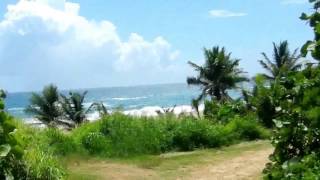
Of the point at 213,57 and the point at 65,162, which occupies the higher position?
the point at 213,57

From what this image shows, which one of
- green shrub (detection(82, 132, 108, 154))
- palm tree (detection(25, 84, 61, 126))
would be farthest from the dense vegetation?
palm tree (detection(25, 84, 61, 126))

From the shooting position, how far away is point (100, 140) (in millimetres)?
13180

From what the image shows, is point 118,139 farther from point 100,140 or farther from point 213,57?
point 213,57

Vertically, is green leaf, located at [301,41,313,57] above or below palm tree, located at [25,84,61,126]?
above

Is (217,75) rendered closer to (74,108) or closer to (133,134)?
(74,108)

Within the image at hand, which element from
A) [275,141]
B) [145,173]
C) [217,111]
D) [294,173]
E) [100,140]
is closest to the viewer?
[294,173]

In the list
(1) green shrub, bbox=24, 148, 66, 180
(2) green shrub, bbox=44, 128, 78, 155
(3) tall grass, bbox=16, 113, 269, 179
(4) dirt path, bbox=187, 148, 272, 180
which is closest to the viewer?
A: (1) green shrub, bbox=24, 148, 66, 180

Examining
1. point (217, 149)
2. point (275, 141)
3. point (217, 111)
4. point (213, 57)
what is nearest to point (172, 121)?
point (217, 149)

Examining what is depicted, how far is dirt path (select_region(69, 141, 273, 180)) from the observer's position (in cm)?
1002

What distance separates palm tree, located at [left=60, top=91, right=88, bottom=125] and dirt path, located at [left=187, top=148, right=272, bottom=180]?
25.8 metres

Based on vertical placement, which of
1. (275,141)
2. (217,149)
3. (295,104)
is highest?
(295,104)

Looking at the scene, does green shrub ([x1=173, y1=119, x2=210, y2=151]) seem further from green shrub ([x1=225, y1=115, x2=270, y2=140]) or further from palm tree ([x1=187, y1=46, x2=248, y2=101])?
palm tree ([x1=187, y1=46, x2=248, y2=101])

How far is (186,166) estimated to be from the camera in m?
11.1

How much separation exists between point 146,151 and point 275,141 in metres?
7.75
